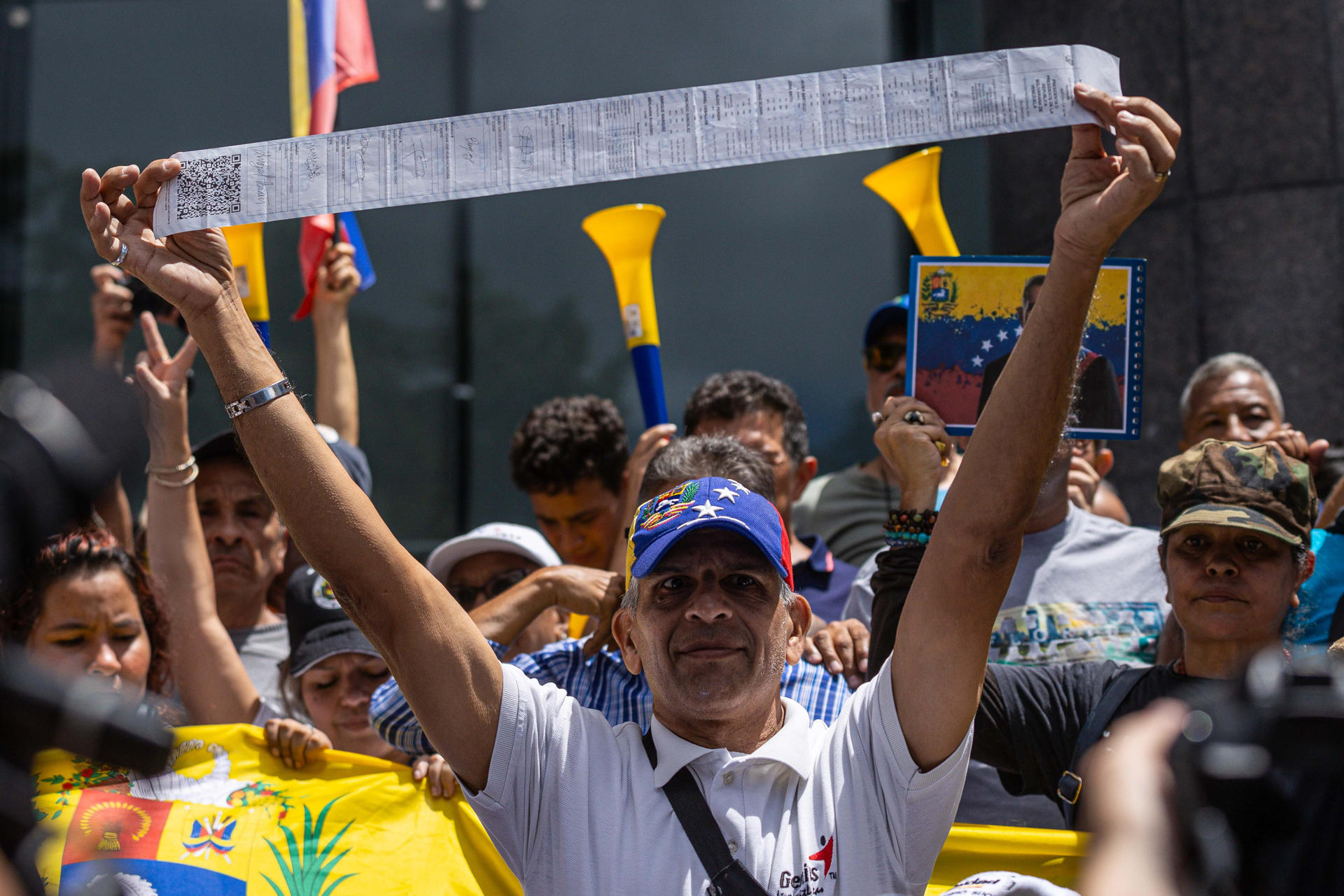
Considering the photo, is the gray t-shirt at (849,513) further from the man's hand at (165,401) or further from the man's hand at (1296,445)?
the man's hand at (165,401)

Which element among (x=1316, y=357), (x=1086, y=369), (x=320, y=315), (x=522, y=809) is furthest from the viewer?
(x=1316, y=357)

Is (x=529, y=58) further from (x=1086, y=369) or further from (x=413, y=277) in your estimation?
(x=1086, y=369)

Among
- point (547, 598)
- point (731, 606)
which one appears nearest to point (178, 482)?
point (547, 598)

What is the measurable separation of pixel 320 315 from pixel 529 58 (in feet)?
8.60

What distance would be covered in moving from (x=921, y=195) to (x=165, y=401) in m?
2.20

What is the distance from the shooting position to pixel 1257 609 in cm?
274

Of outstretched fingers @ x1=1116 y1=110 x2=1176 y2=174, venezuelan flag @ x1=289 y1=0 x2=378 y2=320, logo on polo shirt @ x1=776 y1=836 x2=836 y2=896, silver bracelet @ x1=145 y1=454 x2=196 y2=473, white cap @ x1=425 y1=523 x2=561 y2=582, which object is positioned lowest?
logo on polo shirt @ x1=776 y1=836 x2=836 y2=896

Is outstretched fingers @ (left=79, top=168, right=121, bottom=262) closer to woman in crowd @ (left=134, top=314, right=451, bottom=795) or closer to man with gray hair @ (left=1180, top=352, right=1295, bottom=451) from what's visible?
woman in crowd @ (left=134, top=314, right=451, bottom=795)

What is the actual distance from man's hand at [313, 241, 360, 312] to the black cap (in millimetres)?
Result: 1485

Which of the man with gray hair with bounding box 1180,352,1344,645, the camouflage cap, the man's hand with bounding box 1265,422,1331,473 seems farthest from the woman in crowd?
the man's hand with bounding box 1265,422,1331,473

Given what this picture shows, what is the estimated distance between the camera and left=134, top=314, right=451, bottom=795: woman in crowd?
336 centimetres

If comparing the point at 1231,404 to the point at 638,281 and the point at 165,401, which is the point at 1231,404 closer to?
the point at 638,281

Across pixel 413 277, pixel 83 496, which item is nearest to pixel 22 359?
pixel 413 277

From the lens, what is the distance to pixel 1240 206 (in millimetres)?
5566
